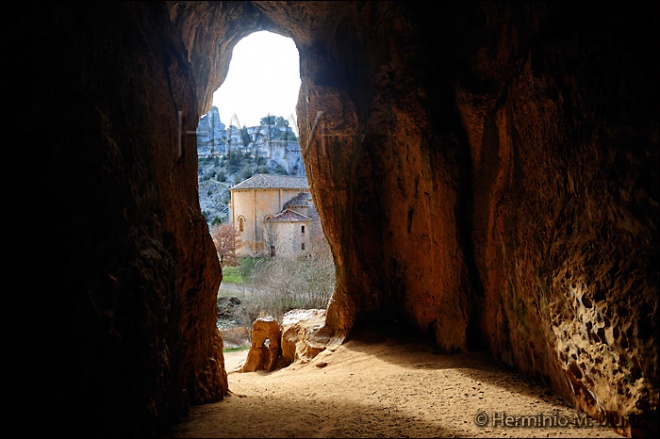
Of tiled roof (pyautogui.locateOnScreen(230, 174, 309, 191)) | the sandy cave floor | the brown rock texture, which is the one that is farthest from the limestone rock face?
tiled roof (pyautogui.locateOnScreen(230, 174, 309, 191))

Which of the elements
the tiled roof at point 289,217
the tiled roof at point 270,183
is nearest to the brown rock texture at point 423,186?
the tiled roof at point 289,217

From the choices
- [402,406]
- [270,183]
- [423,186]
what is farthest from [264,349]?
[270,183]

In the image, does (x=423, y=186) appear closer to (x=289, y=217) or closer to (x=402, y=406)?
(x=402, y=406)

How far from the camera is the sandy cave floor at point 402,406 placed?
3.86 metres

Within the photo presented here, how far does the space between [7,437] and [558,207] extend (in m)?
5.29

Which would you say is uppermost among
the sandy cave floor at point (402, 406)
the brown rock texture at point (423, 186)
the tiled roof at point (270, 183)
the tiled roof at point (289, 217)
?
the tiled roof at point (270, 183)

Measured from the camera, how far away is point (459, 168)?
23.0 feet

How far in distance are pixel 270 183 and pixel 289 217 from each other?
4.37 metres

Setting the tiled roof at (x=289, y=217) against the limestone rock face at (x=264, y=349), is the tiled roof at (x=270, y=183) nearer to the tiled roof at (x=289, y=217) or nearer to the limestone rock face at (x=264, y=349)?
the tiled roof at (x=289, y=217)

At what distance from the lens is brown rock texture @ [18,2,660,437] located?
131 inches

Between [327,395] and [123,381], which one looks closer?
[123,381]

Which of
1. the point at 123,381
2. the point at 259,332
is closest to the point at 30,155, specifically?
the point at 123,381

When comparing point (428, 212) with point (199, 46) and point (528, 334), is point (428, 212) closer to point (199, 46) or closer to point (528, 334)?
point (528, 334)

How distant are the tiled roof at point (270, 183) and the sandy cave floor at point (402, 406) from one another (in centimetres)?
2969
